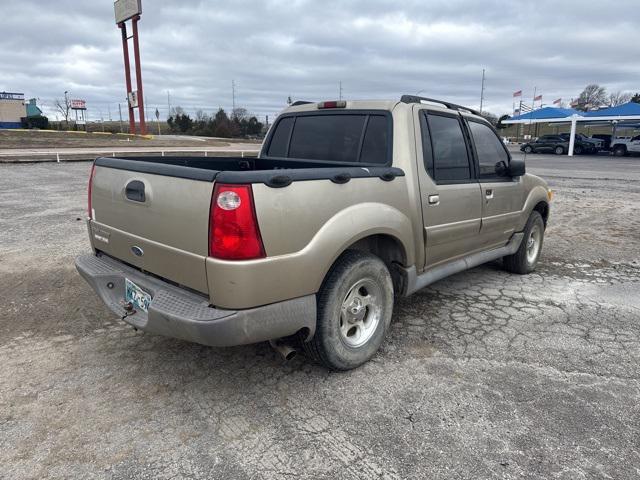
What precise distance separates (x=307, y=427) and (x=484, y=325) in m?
2.07

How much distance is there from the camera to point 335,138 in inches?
153

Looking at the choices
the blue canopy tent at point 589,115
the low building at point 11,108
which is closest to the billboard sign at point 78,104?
the low building at point 11,108

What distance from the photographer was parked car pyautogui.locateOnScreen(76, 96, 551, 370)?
2475 mm

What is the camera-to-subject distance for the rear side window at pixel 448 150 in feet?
12.3

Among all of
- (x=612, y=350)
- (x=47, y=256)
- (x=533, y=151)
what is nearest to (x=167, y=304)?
(x=612, y=350)

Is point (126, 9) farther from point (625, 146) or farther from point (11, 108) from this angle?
point (11, 108)

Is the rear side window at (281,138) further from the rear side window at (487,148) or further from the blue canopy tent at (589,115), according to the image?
the blue canopy tent at (589,115)

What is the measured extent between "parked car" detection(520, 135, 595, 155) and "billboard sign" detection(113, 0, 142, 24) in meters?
34.8

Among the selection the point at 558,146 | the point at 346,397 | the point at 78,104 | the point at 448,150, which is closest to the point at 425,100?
the point at 448,150

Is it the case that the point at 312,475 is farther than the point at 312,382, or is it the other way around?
the point at 312,382

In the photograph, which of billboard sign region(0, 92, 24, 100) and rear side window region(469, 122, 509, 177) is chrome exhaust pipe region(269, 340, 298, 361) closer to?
rear side window region(469, 122, 509, 177)

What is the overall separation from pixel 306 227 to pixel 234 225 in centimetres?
44

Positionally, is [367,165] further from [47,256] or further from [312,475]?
[47,256]

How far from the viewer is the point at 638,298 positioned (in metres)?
4.73
